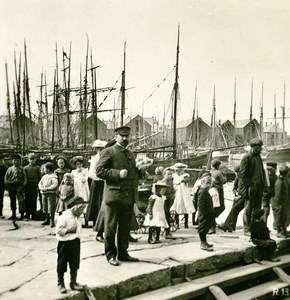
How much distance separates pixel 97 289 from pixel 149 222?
7.46ft

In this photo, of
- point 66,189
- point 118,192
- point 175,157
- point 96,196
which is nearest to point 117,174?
point 118,192

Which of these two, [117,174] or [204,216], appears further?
[204,216]

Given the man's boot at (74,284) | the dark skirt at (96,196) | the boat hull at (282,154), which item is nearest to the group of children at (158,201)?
the man's boot at (74,284)

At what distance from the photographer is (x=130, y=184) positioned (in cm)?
544

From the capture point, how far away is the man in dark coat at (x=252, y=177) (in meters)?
7.14

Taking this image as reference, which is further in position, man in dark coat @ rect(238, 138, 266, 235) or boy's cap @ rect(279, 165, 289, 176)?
boy's cap @ rect(279, 165, 289, 176)

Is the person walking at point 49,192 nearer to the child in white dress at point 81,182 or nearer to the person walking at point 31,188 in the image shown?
the child in white dress at point 81,182

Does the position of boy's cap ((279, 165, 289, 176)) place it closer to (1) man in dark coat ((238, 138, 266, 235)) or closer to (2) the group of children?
(2) the group of children

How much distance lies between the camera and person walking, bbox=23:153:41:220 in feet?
28.3

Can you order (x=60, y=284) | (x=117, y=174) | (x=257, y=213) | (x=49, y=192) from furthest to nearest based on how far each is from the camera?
(x=49, y=192) → (x=257, y=213) → (x=117, y=174) → (x=60, y=284)

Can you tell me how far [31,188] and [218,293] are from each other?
505 cm

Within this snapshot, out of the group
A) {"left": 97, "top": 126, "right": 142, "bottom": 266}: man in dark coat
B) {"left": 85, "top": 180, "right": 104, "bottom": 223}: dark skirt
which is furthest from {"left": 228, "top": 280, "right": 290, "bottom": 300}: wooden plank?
{"left": 85, "top": 180, "right": 104, "bottom": 223}: dark skirt

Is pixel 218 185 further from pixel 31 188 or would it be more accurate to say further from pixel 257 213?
pixel 31 188

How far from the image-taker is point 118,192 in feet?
17.5
